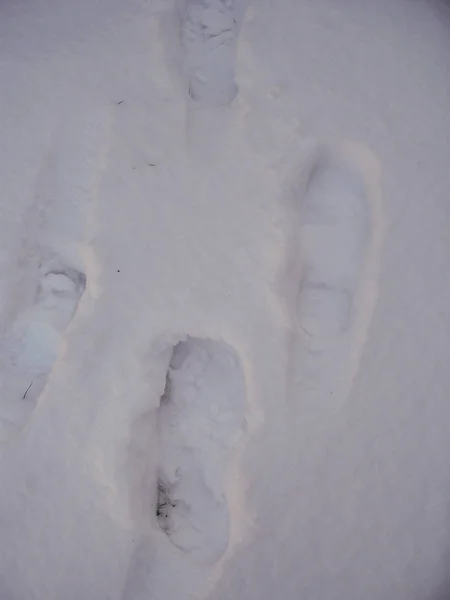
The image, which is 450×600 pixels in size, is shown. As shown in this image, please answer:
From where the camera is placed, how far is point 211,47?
944mm

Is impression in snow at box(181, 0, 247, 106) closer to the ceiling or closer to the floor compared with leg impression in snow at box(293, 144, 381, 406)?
closer to the ceiling

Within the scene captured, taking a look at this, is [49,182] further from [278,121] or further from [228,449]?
[228,449]

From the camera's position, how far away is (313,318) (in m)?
0.87

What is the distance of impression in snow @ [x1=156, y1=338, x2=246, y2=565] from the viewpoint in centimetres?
89

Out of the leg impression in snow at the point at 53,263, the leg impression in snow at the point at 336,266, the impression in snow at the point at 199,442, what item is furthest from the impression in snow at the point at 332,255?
the leg impression in snow at the point at 53,263

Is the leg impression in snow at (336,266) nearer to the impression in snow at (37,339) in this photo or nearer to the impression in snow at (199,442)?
the impression in snow at (199,442)

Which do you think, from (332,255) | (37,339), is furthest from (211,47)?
(37,339)

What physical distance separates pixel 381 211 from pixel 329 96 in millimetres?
179

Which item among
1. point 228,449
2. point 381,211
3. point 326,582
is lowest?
point 326,582

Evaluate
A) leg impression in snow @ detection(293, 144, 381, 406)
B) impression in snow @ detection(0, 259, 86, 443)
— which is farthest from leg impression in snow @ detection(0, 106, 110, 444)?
leg impression in snow @ detection(293, 144, 381, 406)

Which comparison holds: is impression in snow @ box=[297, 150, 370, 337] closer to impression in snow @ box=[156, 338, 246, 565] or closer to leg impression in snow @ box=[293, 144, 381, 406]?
leg impression in snow @ box=[293, 144, 381, 406]

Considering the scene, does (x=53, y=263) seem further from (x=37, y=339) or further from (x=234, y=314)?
(x=234, y=314)

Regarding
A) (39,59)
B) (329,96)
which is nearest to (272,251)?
(329,96)

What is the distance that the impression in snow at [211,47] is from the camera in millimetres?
933
